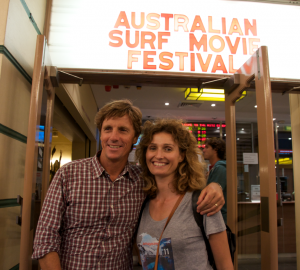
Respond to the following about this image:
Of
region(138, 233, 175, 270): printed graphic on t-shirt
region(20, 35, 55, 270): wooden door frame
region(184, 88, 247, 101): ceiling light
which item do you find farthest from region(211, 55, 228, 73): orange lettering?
region(184, 88, 247, 101): ceiling light

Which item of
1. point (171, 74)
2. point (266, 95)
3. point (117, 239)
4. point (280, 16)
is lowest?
point (117, 239)

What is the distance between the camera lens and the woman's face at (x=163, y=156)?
145cm

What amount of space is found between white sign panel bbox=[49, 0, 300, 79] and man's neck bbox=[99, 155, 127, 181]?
0.85 metres

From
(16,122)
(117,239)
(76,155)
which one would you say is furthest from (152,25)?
(76,155)

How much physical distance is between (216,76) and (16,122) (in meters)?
1.54

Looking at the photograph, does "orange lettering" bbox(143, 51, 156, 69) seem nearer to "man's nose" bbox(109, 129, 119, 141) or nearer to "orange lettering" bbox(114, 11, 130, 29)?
"orange lettering" bbox(114, 11, 130, 29)

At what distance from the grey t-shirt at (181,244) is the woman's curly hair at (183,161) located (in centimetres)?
20

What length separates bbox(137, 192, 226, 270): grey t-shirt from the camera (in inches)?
48.8

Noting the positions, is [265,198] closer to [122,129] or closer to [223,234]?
[223,234]

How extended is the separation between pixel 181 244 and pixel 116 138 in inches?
27.1

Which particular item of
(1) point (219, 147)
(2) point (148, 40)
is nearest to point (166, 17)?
(2) point (148, 40)


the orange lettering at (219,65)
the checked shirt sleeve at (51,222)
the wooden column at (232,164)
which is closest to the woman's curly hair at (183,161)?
the checked shirt sleeve at (51,222)

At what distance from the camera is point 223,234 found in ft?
4.11

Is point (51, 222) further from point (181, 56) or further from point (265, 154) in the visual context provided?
point (181, 56)
